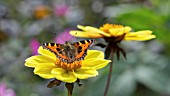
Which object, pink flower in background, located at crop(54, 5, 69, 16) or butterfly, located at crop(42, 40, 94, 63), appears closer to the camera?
butterfly, located at crop(42, 40, 94, 63)

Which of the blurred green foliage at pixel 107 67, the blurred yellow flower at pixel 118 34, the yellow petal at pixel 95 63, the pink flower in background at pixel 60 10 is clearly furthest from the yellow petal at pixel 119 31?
the pink flower in background at pixel 60 10

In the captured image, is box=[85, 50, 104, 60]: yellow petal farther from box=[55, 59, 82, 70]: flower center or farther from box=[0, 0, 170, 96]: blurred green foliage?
box=[0, 0, 170, 96]: blurred green foliage

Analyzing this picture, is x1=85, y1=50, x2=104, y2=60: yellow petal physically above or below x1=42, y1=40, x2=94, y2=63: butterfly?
below

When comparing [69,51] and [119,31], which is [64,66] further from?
[119,31]

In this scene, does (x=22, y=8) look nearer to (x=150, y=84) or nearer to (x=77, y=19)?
(x=77, y=19)

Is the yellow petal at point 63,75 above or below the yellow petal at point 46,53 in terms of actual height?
below

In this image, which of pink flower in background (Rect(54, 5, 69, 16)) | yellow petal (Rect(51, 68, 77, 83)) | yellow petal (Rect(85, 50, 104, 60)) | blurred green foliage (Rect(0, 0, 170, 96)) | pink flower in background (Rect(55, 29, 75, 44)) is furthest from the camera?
pink flower in background (Rect(54, 5, 69, 16))

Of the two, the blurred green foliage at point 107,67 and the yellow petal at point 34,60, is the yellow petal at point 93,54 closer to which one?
the yellow petal at point 34,60

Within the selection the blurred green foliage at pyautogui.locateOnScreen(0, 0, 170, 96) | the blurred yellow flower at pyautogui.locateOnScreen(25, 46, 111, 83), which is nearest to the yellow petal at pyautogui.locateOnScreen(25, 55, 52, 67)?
the blurred yellow flower at pyautogui.locateOnScreen(25, 46, 111, 83)
